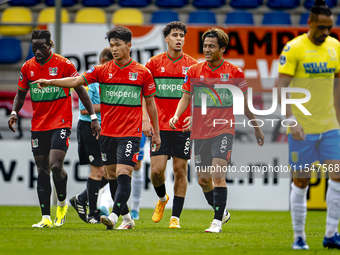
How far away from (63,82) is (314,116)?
2.47 metres

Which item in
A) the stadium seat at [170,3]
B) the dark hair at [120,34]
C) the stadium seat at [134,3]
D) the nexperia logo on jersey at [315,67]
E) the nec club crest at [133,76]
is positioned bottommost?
the stadium seat at [134,3]

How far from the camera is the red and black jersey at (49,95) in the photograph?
6.00 meters

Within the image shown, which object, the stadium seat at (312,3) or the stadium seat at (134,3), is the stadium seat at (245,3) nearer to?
the stadium seat at (312,3)

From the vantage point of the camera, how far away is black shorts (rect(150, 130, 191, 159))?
6277 millimetres

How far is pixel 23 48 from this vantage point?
1238 cm

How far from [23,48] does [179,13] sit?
3.92 m

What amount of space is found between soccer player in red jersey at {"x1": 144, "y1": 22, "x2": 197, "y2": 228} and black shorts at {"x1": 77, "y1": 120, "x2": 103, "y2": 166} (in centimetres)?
86

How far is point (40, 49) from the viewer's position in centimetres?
602

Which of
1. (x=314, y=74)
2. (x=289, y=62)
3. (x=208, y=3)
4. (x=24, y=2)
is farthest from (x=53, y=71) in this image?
(x=24, y=2)

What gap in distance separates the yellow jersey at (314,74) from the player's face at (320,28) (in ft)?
0.19

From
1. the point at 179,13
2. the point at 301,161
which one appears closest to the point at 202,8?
the point at 179,13

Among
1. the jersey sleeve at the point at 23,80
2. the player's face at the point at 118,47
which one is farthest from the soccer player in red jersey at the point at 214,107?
the jersey sleeve at the point at 23,80

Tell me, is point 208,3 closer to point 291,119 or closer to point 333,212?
point 291,119

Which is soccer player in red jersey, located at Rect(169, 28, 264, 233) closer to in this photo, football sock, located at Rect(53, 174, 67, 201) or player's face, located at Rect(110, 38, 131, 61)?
player's face, located at Rect(110, 38, 131, 61)
